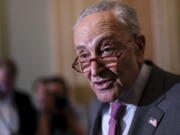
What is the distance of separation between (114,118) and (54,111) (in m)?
1.43

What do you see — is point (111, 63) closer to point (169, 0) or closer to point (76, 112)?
point (169, 0)

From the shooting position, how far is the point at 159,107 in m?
1.39

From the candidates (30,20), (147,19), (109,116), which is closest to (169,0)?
(147,19)

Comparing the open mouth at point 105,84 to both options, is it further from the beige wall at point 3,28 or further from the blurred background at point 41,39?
the beige wall at point 3,28

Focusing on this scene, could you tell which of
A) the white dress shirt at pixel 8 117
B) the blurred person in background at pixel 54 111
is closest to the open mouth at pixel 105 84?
the white dress shirt at pixel 8 117

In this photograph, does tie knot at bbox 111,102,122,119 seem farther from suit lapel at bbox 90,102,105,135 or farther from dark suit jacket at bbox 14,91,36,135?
dark suit jacket at bbox 14,91,36,135

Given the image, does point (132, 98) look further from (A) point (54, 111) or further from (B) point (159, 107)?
(A) point (54, 111)

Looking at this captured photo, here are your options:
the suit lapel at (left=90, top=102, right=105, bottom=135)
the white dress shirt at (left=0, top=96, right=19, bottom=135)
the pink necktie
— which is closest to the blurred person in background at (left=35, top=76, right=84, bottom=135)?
the white dress shirt at (left=0, top=96, right=19, bottom=135)

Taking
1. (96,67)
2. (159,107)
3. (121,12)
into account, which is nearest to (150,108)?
(159,107)

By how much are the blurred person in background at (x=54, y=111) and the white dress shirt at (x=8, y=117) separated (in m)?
0.18

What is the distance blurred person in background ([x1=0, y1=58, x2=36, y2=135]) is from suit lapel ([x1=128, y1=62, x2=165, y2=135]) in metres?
1.42

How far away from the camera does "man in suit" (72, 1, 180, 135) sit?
1.38 metres

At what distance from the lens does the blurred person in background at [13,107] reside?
109 inches

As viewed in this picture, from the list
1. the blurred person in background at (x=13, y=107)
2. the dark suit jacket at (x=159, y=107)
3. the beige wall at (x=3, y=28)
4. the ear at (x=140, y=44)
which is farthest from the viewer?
the beige wall at (x=3, y=28)
